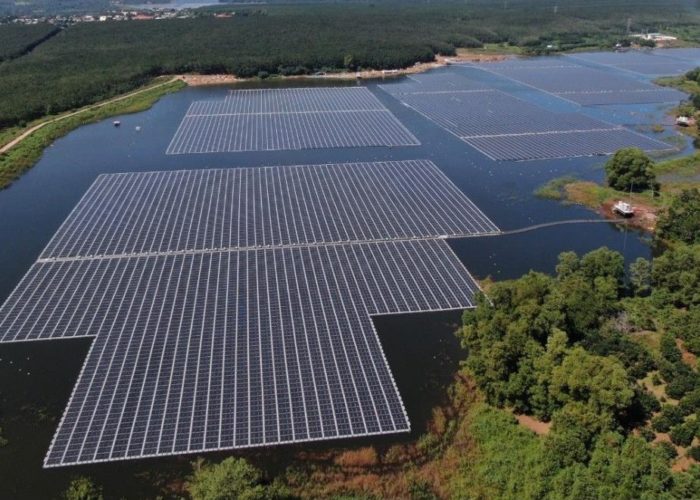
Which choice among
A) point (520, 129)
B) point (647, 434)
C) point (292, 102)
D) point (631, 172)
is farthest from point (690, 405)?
point (292, 102)

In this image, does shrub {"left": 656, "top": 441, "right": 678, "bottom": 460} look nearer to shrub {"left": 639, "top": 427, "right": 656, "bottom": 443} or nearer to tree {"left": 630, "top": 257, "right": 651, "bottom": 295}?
shrub {"left": 639, "top": 427, "right": 656, "bottom": 443}

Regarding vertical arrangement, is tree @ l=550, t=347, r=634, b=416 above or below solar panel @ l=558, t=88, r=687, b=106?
above

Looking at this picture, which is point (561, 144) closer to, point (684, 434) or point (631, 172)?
point (631, 172)

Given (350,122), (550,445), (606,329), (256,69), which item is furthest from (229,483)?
(256,69)

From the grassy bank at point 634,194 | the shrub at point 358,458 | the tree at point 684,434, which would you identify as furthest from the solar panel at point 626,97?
the shrub at point 358,458

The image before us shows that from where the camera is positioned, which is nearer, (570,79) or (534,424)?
(534,424)

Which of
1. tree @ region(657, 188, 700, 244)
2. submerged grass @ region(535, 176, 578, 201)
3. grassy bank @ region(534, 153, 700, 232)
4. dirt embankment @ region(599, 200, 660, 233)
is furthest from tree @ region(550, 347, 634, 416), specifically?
submerged grass @ region(535, 176, 578, 201)
